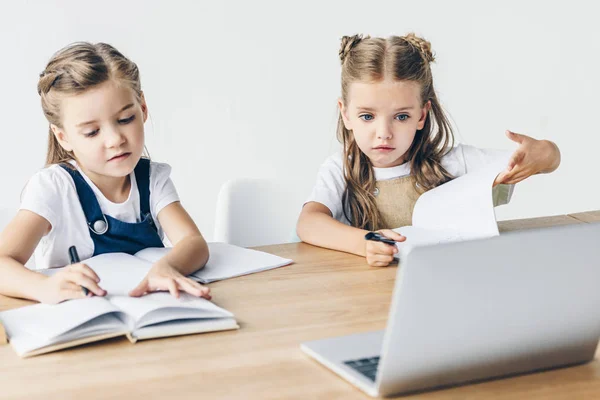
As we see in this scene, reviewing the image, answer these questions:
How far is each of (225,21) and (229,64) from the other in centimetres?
17

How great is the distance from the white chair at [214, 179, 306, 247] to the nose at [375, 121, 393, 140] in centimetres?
34

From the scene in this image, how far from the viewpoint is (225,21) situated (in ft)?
10.8

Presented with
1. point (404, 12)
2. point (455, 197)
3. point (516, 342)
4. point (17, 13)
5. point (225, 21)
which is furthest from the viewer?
point (404, 12)

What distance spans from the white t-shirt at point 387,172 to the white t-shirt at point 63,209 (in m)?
0.39

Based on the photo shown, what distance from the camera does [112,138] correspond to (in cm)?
159

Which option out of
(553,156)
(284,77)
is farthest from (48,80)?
(284,77)

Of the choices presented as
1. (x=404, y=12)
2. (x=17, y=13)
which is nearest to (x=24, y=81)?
(x=17, y=13)

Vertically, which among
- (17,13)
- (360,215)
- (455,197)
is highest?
(17,13)

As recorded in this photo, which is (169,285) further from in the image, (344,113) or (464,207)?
(344,113)

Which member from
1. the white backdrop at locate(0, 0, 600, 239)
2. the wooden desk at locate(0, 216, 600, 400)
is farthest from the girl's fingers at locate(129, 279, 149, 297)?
the white backdrop at locate(0, 0, 600, 239)

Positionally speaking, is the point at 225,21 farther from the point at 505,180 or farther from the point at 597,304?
the point at 597,304

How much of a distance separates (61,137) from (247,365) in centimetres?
90

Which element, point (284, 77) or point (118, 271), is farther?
point (284, 77)

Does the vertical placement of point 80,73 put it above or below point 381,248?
above
